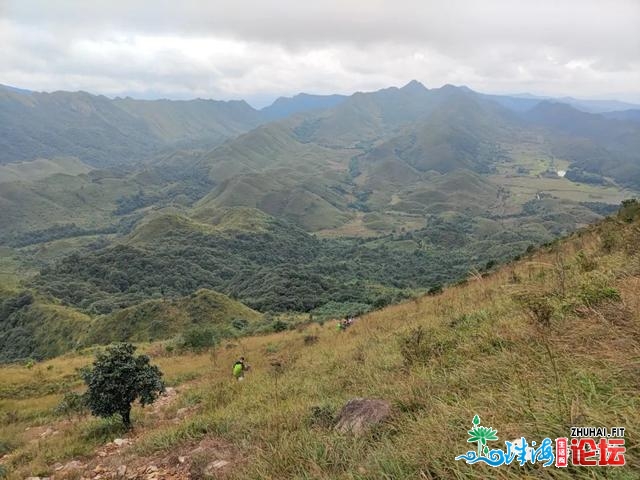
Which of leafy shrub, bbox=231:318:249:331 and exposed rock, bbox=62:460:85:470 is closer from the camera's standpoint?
exposed rock, bbox=62:460:85:470

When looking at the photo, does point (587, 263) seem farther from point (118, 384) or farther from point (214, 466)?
point (118, 384)

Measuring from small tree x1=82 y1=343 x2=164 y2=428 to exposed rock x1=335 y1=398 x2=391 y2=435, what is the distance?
8811 millimetres

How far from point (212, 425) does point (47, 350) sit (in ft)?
222

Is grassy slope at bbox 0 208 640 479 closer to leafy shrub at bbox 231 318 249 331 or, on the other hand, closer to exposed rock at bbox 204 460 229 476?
exposed rock at bbox 204 460 229 476

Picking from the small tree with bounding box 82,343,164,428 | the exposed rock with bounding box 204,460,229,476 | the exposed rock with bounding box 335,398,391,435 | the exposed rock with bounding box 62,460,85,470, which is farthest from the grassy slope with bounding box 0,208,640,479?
the small tree with bounding box 82,343,164,428

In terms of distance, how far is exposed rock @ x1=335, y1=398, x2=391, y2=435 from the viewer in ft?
16.4

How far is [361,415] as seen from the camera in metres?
5.27

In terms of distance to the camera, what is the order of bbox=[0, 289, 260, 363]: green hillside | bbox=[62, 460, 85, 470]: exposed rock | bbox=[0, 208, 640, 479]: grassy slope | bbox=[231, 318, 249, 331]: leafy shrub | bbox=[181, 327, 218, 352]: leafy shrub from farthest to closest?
bbox=[0, 289, 260, 363]: green hillside → bbox=[231, 318, 249, 331]: leafy shrub → bbox=[181, 327, 218, 352]: leafy shrub → bbox=[62, 460, 85, 470]: exposed rock → bbox=[0, 208, 640, 479]: grassy slope

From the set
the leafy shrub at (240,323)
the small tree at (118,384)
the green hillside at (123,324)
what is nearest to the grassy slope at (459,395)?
the small tree at (118,384)
